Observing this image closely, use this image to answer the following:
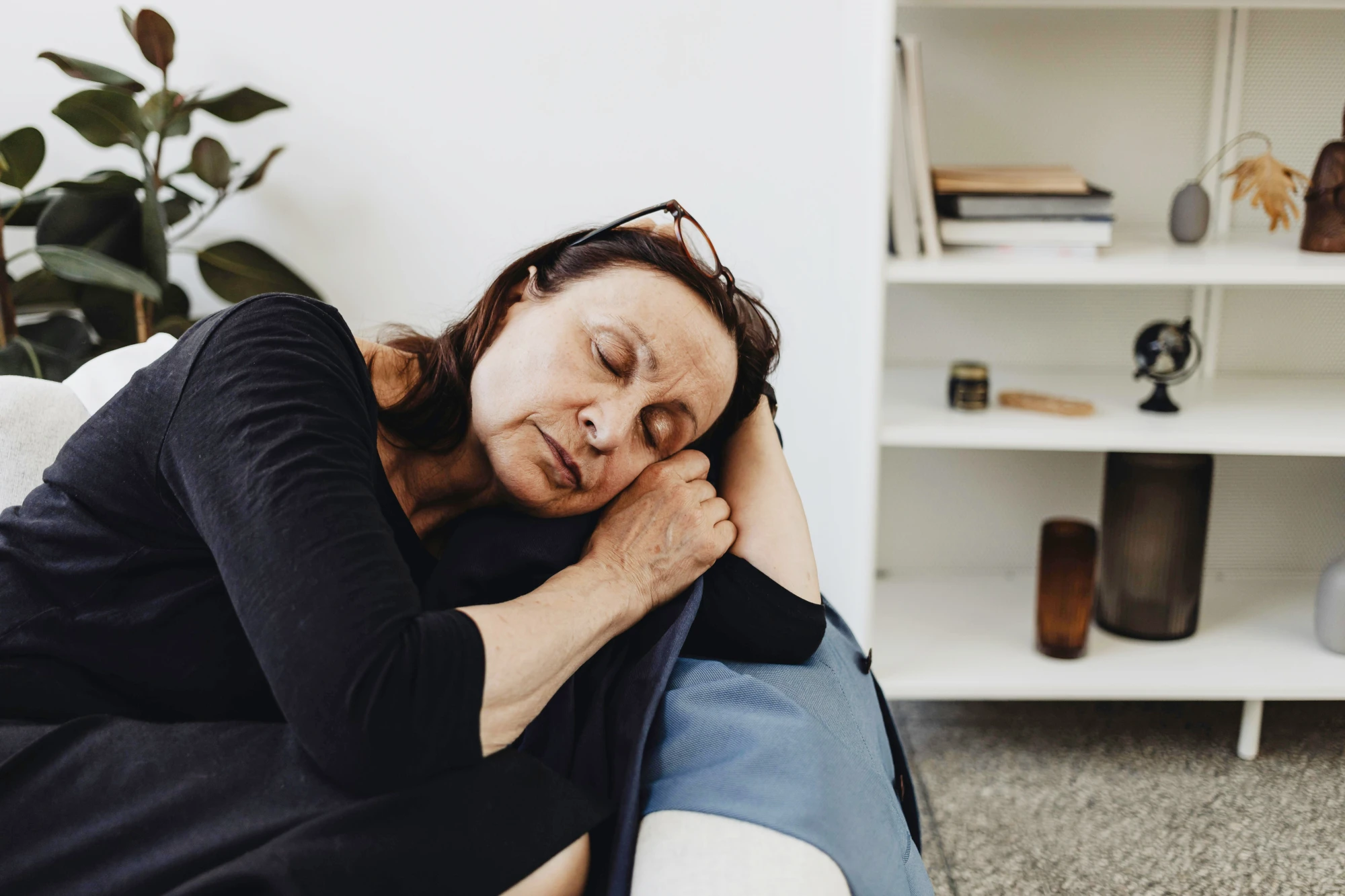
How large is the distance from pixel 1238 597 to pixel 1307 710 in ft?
0.77

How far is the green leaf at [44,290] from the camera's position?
1.80m

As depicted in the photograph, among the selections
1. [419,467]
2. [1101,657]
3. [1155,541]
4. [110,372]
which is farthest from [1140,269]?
[110,372]

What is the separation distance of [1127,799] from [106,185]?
196cm

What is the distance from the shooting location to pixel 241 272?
185 cm

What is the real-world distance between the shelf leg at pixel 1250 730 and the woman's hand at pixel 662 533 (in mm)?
1156

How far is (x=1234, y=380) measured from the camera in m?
2.04

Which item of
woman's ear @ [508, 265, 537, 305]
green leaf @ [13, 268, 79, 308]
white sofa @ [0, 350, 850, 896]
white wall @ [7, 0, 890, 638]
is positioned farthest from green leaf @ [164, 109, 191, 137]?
white sofa @ [0, 350, 850, 896]

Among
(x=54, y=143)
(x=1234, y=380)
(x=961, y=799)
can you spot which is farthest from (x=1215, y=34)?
(x=54, y=143)

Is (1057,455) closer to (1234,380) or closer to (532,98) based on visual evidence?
(1234,380)

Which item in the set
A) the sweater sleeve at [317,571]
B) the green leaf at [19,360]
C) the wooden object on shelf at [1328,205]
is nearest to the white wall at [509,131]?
the green leaf at [19,360]

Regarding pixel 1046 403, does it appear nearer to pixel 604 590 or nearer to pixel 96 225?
pixel 604 590

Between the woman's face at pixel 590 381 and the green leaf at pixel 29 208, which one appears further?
the green leaf at pixel 29 208

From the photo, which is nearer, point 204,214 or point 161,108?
point 161,108

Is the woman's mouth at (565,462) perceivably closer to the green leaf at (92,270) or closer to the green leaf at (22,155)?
the green leaf at (92,270)
